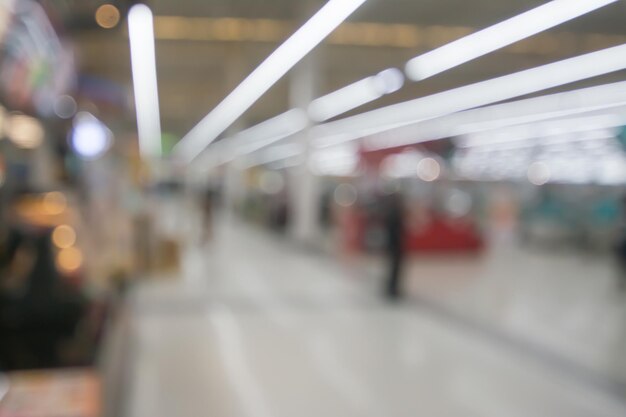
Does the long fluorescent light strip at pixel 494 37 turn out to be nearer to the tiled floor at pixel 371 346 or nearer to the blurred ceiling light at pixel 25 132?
the tiled floor at pixel 371 346

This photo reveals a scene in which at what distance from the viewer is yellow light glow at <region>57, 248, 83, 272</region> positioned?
534 cm

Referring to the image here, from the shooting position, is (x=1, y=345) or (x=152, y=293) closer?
(x=1, y=345)

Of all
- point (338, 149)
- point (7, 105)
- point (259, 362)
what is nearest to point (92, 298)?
point (259, 362)

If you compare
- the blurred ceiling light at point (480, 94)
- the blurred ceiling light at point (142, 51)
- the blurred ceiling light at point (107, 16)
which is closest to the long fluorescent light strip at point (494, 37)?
the blurred ceiling light at point (480, 94)

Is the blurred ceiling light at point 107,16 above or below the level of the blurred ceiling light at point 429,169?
above

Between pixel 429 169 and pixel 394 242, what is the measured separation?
9223mm

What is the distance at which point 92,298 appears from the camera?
17.1 ft

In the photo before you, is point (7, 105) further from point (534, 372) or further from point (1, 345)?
point (534, 372)

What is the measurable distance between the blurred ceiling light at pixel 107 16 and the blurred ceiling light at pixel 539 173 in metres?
17.0

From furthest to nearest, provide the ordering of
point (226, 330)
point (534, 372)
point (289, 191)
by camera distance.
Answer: point (289, 191) < point (226, 330) < point (534, 372)

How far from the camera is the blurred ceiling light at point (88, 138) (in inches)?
388

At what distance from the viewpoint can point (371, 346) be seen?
19.4 feet

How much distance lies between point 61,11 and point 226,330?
12.2 feet

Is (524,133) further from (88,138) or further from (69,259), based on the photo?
(69,259)
